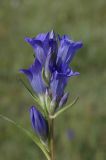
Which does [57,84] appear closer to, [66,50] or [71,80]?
[66,50]

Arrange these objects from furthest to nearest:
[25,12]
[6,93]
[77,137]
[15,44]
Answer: [25,12] → [15,44] → [6,93] → [77,137]

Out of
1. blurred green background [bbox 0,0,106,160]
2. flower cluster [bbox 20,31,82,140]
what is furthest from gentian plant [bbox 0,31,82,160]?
blurred green background [bbox 0,0,106,160]

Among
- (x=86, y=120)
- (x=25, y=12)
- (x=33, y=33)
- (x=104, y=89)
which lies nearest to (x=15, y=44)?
(x=33, y=33)

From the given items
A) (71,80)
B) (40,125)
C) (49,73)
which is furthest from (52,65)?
(71,80)

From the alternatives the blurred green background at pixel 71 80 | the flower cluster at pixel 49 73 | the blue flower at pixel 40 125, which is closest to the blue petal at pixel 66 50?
the flower cluster at pixel 49 73

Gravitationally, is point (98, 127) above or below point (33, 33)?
below

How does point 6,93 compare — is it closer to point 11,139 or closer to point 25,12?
point 11,139

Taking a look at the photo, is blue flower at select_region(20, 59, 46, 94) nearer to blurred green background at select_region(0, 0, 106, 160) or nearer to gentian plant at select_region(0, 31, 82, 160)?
gentian plant at select_region(0, 31, 82, 160)

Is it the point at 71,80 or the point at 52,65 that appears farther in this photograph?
the point at 71,80
